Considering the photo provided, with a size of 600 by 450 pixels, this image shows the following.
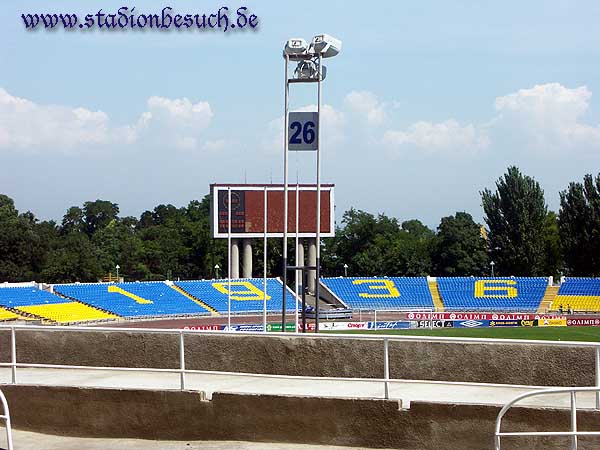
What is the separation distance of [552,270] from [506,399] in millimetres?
81304

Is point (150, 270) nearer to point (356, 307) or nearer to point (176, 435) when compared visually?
point (356, 307)

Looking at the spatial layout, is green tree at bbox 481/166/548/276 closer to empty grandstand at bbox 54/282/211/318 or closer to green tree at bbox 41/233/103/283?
empty grandstand at bbox 54/282/211/318

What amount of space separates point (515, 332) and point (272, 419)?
50210 mm

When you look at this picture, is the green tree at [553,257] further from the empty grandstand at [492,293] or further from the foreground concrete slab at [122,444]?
the foreground concrete slab at [122,444]

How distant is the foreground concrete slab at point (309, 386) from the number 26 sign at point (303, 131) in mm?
8199

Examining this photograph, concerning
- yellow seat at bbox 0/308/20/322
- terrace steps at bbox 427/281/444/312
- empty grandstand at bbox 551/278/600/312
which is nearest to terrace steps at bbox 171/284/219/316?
yellow seat at bbox 0/308/20/322

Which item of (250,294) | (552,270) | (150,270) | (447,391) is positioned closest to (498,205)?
(552,270)

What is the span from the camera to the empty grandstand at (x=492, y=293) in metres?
68.9

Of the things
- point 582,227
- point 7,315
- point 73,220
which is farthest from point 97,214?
point 7,315

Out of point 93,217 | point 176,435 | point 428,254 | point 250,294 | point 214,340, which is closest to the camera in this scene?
point 176,435

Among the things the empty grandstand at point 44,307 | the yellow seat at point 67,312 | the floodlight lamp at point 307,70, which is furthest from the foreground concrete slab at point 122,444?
the yellow seat at point 67,312

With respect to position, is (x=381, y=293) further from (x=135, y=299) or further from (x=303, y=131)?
(x=303, y=131)

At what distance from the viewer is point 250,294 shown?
69000 mm

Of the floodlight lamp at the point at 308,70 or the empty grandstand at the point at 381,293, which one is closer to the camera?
the floodlight lamp at the point at 308,70
